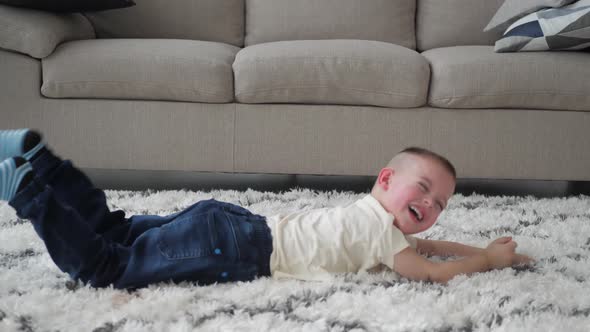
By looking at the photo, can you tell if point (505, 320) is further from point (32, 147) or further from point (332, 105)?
point (332, 105)

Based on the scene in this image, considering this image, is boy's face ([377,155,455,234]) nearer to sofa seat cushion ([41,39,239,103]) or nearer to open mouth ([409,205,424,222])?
open mouth ([409,205,424,222])

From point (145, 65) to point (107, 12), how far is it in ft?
2.25

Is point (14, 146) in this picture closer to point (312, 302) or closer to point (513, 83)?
point (312, 302)

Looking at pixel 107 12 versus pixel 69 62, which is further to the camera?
pixel 107 12

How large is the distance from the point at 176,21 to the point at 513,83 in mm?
1410

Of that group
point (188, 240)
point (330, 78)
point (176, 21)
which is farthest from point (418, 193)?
point (176, 21)

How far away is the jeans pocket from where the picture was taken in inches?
45.9

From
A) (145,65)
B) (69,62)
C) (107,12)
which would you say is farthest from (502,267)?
(107,12)

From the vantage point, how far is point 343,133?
2088 millimetres

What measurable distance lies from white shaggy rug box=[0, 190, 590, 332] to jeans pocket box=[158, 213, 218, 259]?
0.07 meters

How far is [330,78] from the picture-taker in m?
2.03

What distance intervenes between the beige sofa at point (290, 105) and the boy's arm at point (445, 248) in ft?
2.36

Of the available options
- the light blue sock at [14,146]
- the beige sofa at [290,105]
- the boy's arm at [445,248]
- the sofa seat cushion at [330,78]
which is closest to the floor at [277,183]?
the beige sofa at [290,105]

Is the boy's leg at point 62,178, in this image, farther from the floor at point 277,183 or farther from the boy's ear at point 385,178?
the floor at point 277,183
